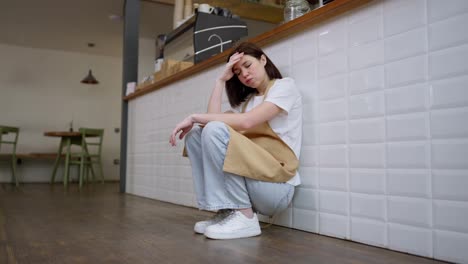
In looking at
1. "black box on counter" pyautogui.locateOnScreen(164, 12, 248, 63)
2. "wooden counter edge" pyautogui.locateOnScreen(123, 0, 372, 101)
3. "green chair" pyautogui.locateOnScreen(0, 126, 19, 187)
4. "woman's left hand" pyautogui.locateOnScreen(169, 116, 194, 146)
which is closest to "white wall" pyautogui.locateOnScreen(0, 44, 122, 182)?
"green chair" pyautogui.locateOnScreen(0, 126, 19, 187)

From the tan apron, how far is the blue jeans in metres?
0.03

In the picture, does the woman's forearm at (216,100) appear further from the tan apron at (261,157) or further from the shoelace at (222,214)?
the shoelace at (222,214)

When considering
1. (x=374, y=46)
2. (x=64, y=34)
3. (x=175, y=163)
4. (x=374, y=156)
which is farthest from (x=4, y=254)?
(x=64, y=34)

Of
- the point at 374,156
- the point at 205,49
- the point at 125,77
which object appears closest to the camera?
the point at 374,156

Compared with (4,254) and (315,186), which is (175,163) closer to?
(315,186)

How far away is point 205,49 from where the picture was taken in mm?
2488

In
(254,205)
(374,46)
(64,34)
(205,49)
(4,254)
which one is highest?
(64,34)

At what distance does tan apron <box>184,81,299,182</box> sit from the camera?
4.35ft

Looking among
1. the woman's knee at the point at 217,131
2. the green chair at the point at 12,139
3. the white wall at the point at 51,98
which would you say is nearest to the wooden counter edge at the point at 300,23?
the woman's knee at the point at 217,131

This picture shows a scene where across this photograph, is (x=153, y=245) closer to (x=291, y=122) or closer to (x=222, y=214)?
(x=222, y=214)

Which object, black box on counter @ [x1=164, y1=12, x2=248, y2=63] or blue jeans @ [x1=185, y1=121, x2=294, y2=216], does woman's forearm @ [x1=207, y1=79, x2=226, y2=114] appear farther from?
black box on counter @ [x1=164, y1=12, x2=248, y2=63]

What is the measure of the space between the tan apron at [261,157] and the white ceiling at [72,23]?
4.05 m

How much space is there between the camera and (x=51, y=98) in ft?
22.1

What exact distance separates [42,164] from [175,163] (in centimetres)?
481
